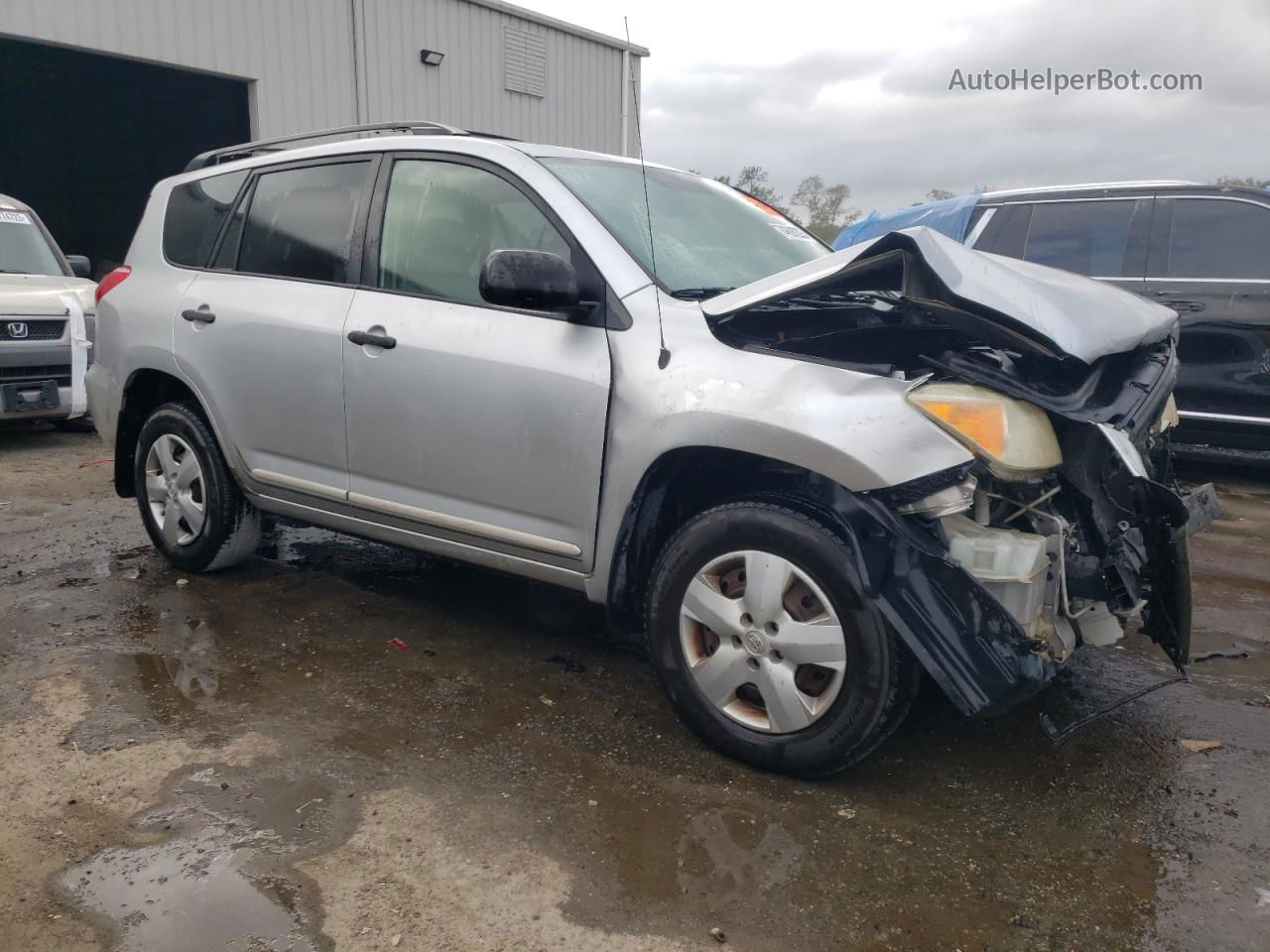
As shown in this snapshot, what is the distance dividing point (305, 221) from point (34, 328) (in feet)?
16.3

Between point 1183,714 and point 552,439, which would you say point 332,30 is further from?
point 1183,714

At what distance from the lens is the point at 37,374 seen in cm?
760

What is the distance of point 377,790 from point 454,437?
3.72 feet

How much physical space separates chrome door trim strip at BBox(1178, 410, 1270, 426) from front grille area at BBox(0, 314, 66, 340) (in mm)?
8009

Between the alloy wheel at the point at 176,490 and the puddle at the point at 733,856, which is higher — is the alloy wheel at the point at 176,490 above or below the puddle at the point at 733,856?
above

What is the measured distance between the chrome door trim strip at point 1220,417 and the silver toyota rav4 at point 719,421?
127 inches

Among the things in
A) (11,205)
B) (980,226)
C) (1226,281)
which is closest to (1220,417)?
(1226,281)

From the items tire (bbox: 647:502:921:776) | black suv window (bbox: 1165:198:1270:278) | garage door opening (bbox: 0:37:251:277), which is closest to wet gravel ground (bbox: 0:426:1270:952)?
tire (bbox: 647:502:921:776)

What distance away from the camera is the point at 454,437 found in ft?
10.7

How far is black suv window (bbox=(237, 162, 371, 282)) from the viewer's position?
12.2 ft

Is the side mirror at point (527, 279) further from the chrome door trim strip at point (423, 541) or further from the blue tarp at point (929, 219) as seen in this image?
the blue tarp at point (929, 219)

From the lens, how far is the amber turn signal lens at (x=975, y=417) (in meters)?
2.43

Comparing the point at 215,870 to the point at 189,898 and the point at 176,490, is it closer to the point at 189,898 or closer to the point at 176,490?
the point at 189,898

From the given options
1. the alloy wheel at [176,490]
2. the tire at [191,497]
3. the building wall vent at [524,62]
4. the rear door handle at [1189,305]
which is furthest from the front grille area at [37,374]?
the building wall vent at [524,62]
